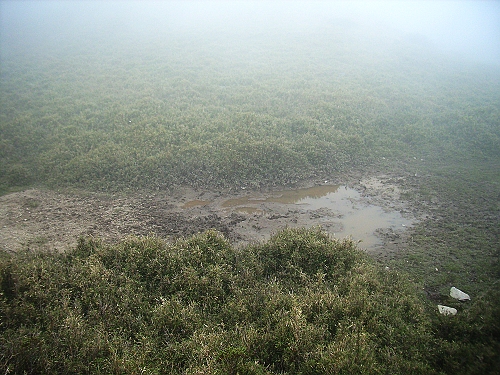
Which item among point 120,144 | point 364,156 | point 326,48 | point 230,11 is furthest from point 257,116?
point 230,11

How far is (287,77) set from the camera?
29359mm

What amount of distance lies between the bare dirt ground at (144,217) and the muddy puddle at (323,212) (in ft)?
0.25

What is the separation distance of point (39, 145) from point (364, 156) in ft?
57.0

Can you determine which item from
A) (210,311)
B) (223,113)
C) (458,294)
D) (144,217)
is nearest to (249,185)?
(144,217)

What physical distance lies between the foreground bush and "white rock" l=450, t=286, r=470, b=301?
103 cm

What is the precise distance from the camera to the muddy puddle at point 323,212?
12163mm

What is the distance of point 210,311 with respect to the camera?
7426 mm

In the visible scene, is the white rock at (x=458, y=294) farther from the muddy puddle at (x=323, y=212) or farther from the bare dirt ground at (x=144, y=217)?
the muddy puddle at (x=323, y=212)

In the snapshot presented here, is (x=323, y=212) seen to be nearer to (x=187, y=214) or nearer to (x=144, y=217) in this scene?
(x=187, y=214)

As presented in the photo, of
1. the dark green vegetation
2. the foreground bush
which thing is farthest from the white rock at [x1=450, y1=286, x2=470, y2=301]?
the foreground bush

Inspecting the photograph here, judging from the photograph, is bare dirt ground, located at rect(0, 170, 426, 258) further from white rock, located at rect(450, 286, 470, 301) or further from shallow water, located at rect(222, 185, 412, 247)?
white rock, located at rect(450, 286, 470, 301)

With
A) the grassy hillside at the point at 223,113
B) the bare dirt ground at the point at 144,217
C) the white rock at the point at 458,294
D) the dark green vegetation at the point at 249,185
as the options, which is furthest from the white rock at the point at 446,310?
the grassy hillside at the point at 223,113

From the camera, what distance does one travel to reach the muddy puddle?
479 inches

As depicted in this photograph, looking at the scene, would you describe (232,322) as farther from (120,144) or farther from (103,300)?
(120,144)
